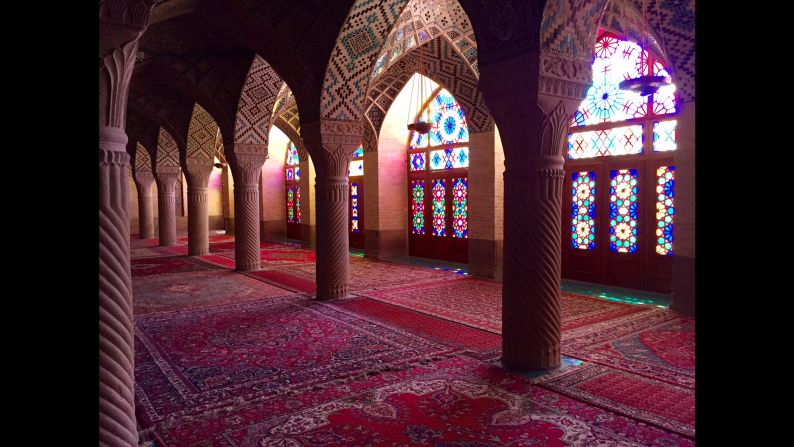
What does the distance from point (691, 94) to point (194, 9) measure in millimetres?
7204

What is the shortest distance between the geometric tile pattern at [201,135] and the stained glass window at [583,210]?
876 cm

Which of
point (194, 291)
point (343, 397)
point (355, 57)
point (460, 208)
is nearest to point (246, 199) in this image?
point (194, 291)

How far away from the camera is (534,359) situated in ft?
14.7

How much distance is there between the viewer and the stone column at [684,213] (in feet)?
22.2

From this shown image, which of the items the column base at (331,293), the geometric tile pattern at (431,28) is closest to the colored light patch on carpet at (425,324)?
the column base at (331,293)

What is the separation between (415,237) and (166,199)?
8.01 metres

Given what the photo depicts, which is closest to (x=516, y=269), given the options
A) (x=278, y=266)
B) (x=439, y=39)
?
(x=439, y=39)

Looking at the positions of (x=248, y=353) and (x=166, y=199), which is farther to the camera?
(x=166, y=199)

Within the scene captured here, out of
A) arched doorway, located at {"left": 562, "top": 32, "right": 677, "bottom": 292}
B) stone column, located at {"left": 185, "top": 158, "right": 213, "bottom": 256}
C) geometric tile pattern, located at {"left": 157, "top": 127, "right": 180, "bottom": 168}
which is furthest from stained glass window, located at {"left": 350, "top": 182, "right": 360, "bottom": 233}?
arched doorway, located at {"left": 562, "top": 32, "right": 677, "bottom": 292}

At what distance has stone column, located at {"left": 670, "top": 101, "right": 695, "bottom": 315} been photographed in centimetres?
678

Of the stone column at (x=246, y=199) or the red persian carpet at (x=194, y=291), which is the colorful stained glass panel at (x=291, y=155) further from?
the red persian carpet at (x=194, y=291)

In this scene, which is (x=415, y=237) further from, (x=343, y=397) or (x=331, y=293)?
(x=343, y=397)

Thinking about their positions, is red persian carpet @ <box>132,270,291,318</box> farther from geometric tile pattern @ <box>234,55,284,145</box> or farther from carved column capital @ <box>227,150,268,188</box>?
geometric tile pattern @ <box>234,55,284,145</box>
